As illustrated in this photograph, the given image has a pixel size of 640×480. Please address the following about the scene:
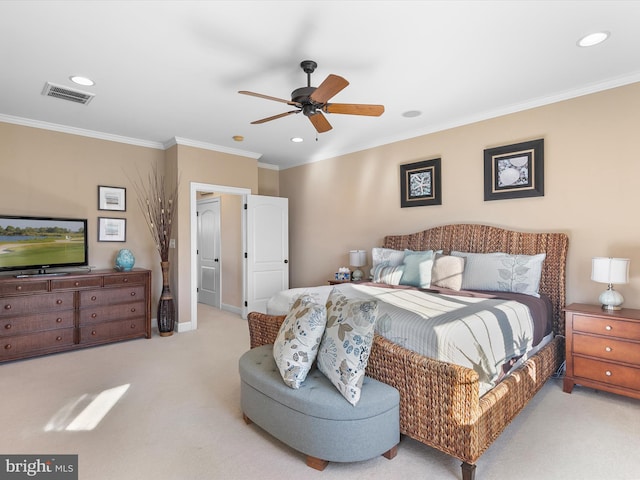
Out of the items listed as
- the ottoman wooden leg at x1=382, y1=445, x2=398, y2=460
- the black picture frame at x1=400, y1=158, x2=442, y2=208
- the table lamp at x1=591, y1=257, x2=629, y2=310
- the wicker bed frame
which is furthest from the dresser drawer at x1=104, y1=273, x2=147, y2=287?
the table lamp at x1=591, y1=257, x2=629, y2=310

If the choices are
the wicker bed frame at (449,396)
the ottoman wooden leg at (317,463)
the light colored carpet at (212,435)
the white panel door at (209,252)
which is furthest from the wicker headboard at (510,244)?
the white panel door at (209,252)

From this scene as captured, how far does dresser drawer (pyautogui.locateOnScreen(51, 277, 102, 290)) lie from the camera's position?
148 inches

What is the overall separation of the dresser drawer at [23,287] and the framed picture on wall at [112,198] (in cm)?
123

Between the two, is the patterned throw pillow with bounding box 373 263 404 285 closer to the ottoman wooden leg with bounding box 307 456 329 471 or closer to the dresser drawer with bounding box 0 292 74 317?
the ottoman wooden leg with bounding box 307 456 329 471

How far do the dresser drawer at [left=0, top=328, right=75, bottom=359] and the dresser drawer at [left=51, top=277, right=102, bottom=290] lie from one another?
0.48 metres

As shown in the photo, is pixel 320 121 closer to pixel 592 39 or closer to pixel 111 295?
pixel 592 39

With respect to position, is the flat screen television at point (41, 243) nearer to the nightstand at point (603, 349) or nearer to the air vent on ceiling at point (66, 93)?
the air vent on ceiling at point (66, 93)

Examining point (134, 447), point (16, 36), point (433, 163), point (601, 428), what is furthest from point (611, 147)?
point (16, 36)

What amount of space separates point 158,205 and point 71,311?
5.68ft

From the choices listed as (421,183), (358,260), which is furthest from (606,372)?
(358,260)

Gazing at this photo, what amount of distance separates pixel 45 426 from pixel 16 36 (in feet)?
8.74

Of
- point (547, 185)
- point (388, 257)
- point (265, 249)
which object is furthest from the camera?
→ point (265, 249)

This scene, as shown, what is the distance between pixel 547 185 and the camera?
11.1ft

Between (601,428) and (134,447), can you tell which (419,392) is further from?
(134,447)
